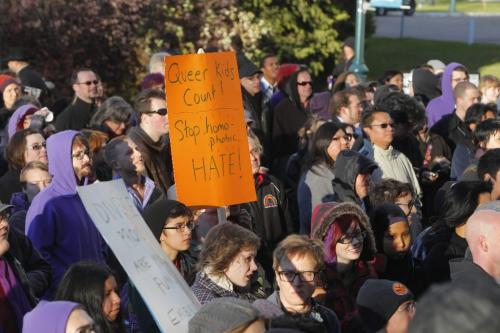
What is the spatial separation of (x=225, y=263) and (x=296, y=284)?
19.9 inches

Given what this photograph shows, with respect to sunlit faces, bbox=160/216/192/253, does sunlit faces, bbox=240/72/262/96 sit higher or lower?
lower

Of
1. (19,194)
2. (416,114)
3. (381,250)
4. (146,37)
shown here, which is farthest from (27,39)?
(381,250)

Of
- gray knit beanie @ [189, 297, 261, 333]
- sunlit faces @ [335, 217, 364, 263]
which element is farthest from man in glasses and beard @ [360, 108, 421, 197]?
gray knit beanie @ [189, 297, 261, 333]

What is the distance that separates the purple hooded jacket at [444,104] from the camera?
481 inches

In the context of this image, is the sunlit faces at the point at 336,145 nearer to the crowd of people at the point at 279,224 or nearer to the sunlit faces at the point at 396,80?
the crowd of people at the point at 279,224

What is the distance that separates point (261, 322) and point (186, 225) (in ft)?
7.50

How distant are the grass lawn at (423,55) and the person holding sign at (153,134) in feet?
61.2

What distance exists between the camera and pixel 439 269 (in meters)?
6.72

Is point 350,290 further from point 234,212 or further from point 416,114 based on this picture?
point 416,114

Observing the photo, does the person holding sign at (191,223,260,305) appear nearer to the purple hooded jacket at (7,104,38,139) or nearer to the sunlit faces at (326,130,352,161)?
the sunlit faces at (326,130,352,161)

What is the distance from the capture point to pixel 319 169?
346 inches

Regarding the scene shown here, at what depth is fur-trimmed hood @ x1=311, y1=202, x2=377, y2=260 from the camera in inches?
257

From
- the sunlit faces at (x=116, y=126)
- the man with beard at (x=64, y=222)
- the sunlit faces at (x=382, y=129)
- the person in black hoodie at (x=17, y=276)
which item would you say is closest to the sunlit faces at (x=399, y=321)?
the person in black hoodie at (x=17, y=276)

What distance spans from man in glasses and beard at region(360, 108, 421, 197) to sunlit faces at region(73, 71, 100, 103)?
10.4 ft
